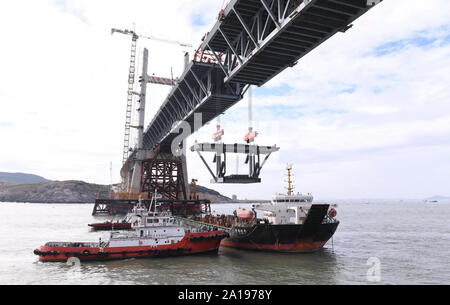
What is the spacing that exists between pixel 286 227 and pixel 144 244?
43.3 ft

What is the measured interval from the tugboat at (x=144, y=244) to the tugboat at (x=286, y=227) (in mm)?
3411

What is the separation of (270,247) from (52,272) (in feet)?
61.6

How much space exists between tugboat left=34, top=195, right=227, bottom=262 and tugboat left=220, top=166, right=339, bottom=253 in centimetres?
341

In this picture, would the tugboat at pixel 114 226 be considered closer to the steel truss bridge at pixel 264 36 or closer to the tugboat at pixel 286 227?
the tugboat at pixel 286 227

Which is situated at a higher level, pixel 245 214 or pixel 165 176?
pixel 165 176

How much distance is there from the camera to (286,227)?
29922 mm

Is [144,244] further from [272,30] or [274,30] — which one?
[274,30]

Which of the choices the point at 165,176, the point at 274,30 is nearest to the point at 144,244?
the point at 274,30

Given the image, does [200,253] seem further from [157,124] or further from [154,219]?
[157,124]

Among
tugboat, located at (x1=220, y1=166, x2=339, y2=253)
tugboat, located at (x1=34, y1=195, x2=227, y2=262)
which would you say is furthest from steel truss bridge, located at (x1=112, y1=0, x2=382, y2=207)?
tugboat, located at (x1=34, y1=195, x2=227, y2=262)

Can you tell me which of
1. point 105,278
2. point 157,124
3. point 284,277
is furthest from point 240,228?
point 157,124

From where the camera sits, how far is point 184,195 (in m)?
71.1

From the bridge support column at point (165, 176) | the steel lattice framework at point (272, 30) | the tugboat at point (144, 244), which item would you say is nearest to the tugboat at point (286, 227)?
the tugboat at point (144, 244)

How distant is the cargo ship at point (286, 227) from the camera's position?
30.0 m
